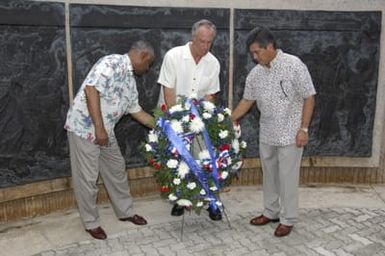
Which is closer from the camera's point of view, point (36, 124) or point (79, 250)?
point (79, 250)

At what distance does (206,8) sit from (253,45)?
4.67ft

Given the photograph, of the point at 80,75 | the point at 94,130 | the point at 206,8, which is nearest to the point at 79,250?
the point at 94,130

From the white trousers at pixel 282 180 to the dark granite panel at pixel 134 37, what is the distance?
1.30 meters

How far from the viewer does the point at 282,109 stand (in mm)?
4156

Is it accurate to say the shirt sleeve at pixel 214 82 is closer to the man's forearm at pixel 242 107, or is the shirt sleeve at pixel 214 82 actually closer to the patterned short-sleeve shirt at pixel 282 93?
the man's forearm at pixel 242 107

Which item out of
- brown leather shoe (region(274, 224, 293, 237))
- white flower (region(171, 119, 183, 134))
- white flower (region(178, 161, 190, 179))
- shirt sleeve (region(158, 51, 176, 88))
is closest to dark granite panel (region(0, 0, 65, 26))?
shirt sleeve (region(158, 51, 176, 88))

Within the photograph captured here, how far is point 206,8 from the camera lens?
17.2 feet

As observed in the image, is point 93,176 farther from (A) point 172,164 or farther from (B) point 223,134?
(B) point 223,134

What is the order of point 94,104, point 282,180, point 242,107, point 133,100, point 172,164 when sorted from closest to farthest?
1. point 94,104
2. point 172,164
3. point 282,180
4. point 133,100
5. point 242,107

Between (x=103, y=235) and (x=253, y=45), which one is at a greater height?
(x=253, y=45)

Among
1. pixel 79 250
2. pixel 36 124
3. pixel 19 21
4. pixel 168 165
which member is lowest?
pixel 79 250

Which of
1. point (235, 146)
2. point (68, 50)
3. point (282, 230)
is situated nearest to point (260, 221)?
point (282, 230)

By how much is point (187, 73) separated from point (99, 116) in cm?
102

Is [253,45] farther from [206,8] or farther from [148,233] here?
[148,233]
